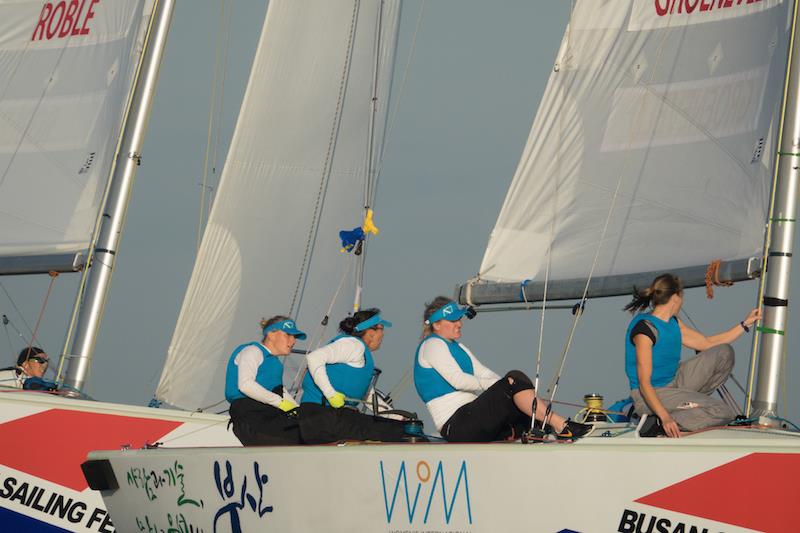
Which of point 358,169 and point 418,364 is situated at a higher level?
point 358,169

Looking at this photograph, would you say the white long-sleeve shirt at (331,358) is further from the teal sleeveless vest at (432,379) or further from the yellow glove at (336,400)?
the teal sleeveless vest at (432,379)

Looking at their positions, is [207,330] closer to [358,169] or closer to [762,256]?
[358,169]

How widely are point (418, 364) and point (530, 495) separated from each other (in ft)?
4.80

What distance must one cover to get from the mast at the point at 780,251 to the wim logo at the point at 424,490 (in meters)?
1.74

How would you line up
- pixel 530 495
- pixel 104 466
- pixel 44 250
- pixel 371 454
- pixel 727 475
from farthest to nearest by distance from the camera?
pixel 44 250 < pixel 104 466 < pixel 371 454 < pixel 530 495 < pixel 727 475

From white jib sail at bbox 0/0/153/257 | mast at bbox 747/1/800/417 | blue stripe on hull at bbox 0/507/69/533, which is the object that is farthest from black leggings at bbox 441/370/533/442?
white jib sail at bbox 0/0/153/257

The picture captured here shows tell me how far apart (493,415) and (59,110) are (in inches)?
264

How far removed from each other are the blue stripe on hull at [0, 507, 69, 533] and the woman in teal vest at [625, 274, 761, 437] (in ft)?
15.0

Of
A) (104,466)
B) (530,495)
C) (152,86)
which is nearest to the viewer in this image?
(530,495)

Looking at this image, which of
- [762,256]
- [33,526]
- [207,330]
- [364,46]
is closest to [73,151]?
[207,330]

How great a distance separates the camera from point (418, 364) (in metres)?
8.46

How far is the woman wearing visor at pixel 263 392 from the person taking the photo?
9.20 m

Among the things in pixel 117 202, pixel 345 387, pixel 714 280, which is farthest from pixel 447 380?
pixel 117 202

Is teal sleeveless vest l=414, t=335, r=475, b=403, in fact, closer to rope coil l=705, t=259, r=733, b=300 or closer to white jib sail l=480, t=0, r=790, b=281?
white jib sail l=480, t=0, r=790, b=281
